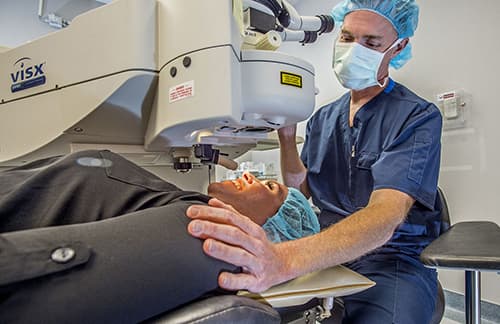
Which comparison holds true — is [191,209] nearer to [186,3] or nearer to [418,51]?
[186,3]

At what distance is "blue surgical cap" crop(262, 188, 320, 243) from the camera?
2.90 feet

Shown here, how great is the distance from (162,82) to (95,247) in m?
0.40

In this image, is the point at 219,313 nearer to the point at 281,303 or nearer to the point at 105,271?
the point at 105,271

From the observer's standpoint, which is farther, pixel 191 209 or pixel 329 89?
pixel 329 89

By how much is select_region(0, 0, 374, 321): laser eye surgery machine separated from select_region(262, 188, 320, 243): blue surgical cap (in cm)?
22

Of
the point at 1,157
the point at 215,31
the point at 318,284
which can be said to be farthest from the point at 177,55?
the point at 1,157

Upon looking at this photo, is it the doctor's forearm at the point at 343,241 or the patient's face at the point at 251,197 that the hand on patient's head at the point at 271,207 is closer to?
the patient's face at the point at 251,197

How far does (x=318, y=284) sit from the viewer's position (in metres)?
0.60

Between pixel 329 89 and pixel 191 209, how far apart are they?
194 centimetres

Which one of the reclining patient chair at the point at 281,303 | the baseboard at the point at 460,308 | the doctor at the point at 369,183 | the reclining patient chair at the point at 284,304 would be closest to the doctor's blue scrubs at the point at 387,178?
the doctor at the point at 369,183

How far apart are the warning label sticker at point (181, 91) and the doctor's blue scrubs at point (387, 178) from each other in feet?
1.85

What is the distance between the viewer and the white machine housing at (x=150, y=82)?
1.89 feet

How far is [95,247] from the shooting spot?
330 millimetres

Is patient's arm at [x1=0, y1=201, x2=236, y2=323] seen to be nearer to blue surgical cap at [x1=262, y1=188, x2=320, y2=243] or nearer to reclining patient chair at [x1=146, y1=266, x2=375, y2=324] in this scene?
reclining patient chair at [x1=146, y1=266, x2=375, y2=324]
